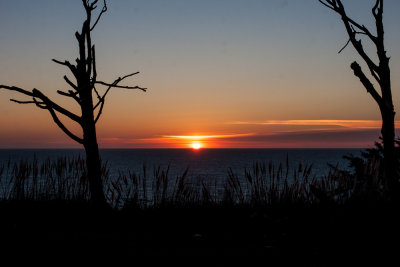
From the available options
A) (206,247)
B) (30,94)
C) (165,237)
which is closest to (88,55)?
(30,94)

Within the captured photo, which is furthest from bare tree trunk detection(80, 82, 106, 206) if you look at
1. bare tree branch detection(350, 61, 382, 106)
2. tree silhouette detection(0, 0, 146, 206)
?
bare tree branch detection(350, 61, 382, 106)

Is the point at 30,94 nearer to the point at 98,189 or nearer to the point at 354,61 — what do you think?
the point at 98,189

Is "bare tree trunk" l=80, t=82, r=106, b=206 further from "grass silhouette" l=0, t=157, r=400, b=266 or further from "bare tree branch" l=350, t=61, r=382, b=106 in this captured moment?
"bare tree branch" l=350, t=61, r=382, b=106

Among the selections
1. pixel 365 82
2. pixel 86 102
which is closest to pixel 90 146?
pixel 86 102

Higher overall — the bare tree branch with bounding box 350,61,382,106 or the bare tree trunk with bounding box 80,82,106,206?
the bare tree branch with bounding box 350,61,382,106

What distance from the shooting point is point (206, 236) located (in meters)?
5.62

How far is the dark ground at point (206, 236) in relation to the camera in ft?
14.6

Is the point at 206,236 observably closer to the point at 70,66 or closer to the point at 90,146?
the point at 90,146

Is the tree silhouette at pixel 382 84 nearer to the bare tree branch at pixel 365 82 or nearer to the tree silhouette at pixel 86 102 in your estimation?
the bare tree branch at pixel 365 82

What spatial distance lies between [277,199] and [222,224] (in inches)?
65.3

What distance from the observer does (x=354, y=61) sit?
23.8ft

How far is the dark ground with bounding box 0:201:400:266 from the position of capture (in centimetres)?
445

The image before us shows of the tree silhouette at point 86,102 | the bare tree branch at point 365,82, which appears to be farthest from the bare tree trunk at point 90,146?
the bare tree branch at point 365,82

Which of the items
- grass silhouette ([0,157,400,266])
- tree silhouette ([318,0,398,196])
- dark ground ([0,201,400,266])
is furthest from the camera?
tree silhouette ([318,0,398,196])
